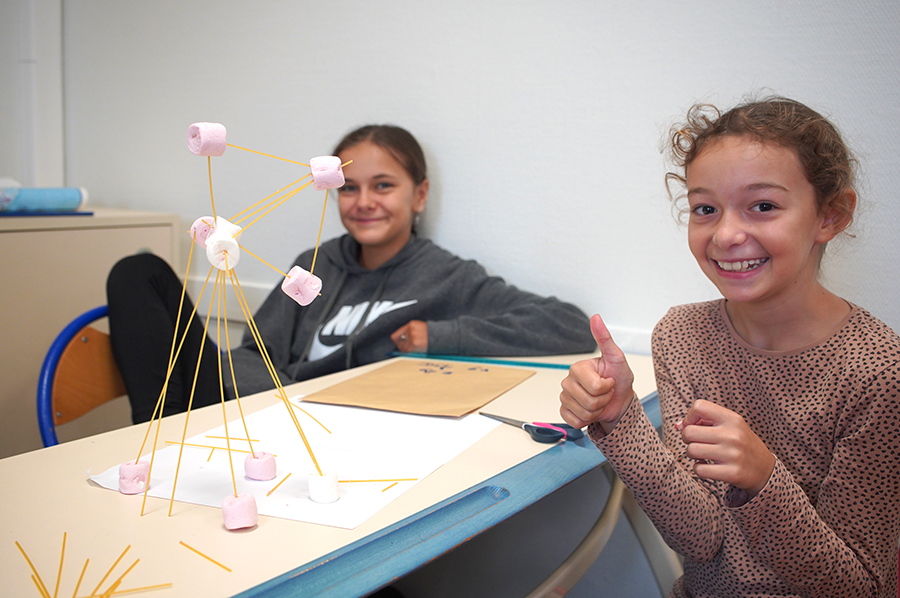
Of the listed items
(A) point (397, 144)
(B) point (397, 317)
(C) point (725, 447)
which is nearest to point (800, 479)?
(C) point (725, 447)

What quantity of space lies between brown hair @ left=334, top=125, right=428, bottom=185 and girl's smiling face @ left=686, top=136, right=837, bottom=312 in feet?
2.90

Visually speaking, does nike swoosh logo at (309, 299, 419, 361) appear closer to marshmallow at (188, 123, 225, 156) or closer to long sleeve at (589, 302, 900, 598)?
long sleeve at (589, 302, 900, 598)

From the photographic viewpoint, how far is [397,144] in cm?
156

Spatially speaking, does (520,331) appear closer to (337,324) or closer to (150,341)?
(337,324)

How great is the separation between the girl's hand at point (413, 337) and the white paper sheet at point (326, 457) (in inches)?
15.7

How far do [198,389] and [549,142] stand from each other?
89 centimetres

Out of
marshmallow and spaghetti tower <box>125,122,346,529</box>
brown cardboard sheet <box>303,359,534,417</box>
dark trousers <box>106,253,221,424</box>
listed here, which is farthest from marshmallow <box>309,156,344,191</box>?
dark trousers <box>106,253,221,424</box>

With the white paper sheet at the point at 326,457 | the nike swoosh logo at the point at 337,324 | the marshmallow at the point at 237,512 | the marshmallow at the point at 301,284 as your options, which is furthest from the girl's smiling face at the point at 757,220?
the nike swoosh logo at the point at 337,324

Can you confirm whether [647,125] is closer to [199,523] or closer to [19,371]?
[199,523]

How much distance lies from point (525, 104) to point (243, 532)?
46.8 inches

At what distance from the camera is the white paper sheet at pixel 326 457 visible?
62 centimetres

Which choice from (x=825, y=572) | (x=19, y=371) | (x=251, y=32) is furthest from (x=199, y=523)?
(x=251, y=32)

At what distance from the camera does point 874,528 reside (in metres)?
0.70

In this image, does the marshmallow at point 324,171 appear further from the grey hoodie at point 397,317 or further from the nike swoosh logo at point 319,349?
the nike swoosh logo at point 319,349
